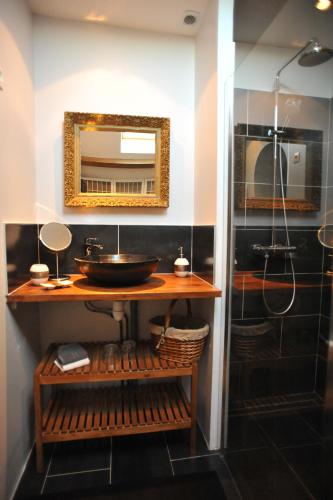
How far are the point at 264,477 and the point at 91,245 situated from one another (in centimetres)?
150

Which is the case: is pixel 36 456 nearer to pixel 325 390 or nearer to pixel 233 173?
pixel 325 390

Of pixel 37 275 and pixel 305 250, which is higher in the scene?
pixel 305 250

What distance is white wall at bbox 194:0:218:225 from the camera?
1470mm

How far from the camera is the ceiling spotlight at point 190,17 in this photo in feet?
5.09

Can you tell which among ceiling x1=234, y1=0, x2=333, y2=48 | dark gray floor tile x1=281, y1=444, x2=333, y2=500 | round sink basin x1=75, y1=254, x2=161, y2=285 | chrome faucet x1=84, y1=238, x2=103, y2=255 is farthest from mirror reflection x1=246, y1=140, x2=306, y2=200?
dark gray floor tile x1=281, y1=444, x2=333, y2=500

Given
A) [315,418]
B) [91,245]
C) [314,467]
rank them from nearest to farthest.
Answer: [314,467], [315,418], [91,245]

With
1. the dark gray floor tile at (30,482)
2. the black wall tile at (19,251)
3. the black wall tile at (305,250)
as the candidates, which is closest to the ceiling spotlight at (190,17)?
the black wall tile at (305,250)

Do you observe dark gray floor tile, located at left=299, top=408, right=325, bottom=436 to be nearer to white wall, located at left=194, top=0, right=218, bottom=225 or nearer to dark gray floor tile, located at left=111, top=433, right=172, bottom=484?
dark gray floor tile, located at left=111, top=433, right=172, bottom=484

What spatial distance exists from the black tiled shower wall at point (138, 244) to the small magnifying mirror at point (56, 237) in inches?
3.3

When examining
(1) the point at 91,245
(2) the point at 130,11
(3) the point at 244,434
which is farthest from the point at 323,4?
(3) the point at 244,434

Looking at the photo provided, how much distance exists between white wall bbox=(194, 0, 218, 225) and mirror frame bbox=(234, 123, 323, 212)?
139 mm

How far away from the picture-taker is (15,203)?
1358mm

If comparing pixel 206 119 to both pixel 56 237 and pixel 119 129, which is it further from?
pixel 56 237

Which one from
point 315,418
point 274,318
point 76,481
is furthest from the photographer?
point 274,318
